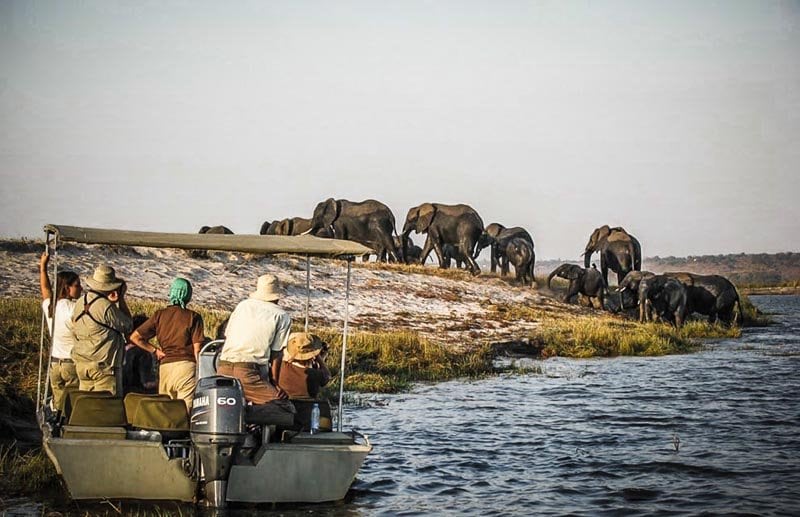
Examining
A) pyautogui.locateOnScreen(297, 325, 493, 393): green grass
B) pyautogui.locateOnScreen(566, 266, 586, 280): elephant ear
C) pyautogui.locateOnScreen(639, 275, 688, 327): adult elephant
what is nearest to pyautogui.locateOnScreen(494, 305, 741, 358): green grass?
pyautogui.locateOnScreen(639, 275, 688, 327): adult elephant

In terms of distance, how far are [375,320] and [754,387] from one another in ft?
29.8

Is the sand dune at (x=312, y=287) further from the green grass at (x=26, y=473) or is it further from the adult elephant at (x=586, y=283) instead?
the green grass at (x=26, y=473)

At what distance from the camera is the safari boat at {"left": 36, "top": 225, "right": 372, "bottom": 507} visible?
39.2 feet

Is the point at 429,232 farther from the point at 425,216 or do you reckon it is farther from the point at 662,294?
the point at 662,294

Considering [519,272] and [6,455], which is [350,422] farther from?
[519,272]

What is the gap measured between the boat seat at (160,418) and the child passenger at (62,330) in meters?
1.86

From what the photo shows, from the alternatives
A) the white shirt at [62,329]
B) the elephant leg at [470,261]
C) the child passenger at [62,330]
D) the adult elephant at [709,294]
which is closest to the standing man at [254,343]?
the white shirt at [62,329]

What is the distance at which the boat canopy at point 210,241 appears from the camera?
1325 cm

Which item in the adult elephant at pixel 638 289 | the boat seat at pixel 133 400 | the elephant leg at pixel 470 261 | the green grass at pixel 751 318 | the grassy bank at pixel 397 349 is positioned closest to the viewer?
the boat seat at pixel 133 400

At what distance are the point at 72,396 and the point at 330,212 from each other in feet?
116

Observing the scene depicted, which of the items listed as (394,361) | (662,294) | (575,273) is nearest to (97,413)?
(394,361)

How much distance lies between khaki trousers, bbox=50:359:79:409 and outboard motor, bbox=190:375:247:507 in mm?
2917

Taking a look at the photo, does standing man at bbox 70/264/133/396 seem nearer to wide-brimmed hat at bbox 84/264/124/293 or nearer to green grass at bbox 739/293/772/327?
wide-brimmed hat at bbox 84/264/124/293

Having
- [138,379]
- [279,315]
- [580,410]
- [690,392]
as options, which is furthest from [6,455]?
[690,392]
